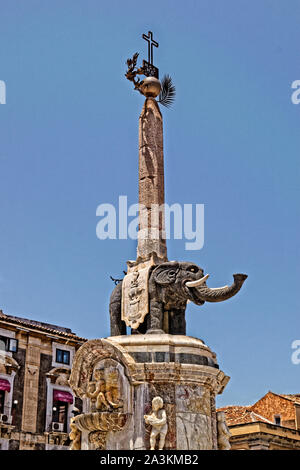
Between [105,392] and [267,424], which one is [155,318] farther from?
[267,424]

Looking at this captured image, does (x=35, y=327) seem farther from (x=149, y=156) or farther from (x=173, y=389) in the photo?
(x=173, y=389)

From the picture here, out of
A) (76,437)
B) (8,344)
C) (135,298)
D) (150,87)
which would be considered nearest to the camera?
(76,437)

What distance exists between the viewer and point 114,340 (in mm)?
14359

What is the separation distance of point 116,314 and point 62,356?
22893 millimetres

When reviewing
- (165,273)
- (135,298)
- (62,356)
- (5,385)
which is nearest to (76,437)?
(135,298)

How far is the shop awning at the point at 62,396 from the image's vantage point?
119ft

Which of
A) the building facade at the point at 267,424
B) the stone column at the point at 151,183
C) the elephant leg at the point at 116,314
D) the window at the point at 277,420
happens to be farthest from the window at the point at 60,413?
the stone column at the point at 151,183

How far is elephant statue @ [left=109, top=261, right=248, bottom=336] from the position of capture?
48.1 ft

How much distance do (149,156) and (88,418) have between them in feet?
21.9

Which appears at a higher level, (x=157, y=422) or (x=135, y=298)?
(x=135, y=298)

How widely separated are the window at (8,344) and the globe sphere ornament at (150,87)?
2108 centimetres

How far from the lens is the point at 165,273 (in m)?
15.1

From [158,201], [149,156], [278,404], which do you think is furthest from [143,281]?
[278,404]

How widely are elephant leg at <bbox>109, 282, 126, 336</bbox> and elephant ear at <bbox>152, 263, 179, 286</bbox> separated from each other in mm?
1222
